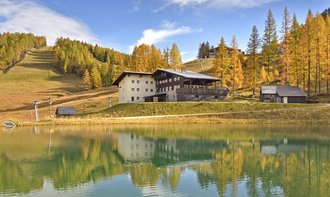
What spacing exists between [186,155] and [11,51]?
511 feet

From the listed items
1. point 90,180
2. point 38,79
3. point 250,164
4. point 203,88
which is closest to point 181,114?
point 203,88

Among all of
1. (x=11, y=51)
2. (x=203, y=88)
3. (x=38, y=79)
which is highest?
(x=11, y=51)

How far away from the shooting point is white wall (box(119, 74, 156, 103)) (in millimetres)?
73375

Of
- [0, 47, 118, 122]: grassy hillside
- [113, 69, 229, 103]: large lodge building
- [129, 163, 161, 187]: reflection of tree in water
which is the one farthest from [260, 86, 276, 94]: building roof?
[129, 163, 161, 187]: reflection of tree in water

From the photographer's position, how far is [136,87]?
2921 inches

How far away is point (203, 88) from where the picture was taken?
66.2 metres

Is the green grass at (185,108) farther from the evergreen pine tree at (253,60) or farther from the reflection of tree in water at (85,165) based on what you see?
the reflection of tree in water at (85,165)

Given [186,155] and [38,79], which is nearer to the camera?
[186,155]

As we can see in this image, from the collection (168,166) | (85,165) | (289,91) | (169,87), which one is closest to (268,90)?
(289,91)

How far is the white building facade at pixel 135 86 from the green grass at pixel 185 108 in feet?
39.9

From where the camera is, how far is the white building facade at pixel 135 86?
73.4m

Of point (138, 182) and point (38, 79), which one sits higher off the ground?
point (38, 79)

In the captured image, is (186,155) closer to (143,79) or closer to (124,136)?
(124,136)

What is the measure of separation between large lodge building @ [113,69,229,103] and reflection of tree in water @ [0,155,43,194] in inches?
1816
